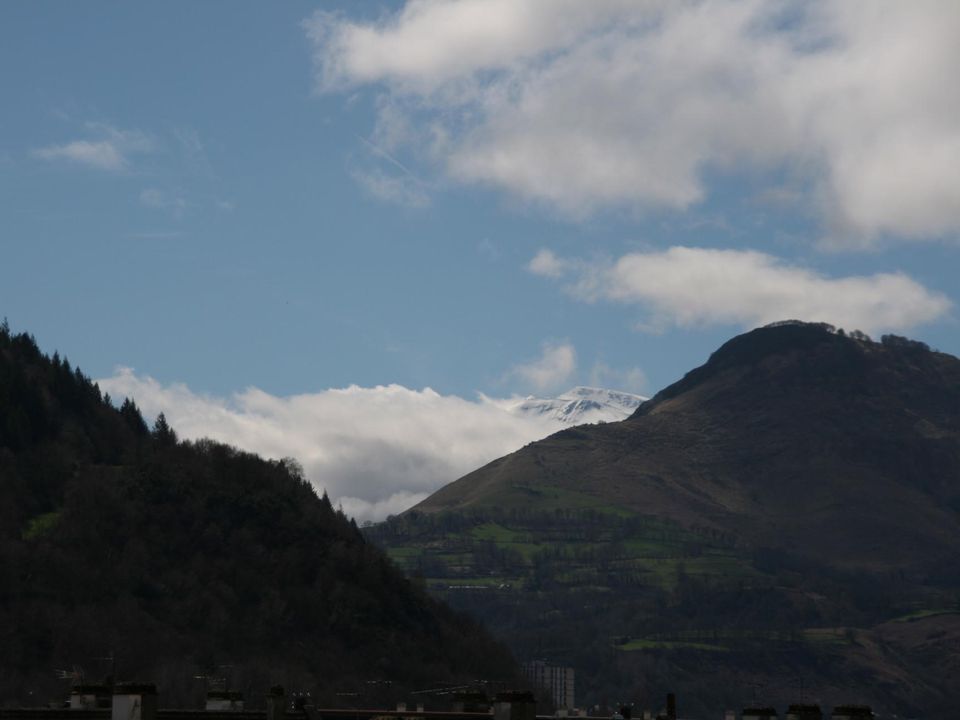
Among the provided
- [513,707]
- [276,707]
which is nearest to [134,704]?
[276,707]

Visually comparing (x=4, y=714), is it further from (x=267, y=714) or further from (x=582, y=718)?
(x=582, y=718)

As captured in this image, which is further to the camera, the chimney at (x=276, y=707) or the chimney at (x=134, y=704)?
the chimney at (x=276, y=707)

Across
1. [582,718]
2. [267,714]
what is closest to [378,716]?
[267,714]

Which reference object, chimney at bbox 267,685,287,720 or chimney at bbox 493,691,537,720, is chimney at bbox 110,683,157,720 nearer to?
chimney at bbox 267,685,287,720

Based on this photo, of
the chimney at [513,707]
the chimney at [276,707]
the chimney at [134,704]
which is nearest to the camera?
the chimney at [134,704]

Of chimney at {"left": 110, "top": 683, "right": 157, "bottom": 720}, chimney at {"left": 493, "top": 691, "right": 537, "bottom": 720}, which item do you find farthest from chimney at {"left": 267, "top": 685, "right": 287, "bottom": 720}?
Answer: chimney at {"left": 493, "top": 691, "right": 537, "bottom": 720}

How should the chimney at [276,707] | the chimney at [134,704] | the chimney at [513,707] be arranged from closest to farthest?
the chimney at [134,704]
the chimney at [513,707]
the chimney at [276,707]

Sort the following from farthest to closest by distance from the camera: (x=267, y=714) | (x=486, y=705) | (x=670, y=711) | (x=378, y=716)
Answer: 1. (x=486, y=705)
2. (x=670, y=711)
3. (x=378, y=716)
4. (x=267, y=714)

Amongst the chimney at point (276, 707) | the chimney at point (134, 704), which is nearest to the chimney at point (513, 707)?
the chimney at point (276, 707)

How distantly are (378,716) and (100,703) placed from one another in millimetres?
18006

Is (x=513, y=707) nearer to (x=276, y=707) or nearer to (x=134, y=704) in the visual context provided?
(x=276, y=707)

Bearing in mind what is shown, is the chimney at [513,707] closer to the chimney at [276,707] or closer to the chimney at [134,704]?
the chimney at [276,707]

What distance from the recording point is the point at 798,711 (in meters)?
117

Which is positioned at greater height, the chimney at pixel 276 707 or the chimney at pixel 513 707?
the chimney at pixel 276 707
